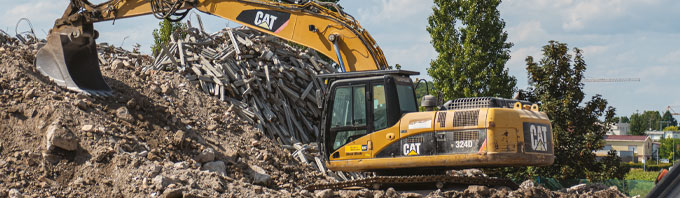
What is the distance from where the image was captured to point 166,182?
363 inches

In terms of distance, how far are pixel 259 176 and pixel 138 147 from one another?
6.61 feet

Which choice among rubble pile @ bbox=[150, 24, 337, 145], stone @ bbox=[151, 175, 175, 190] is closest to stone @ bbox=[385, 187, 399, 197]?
stone @ bbox=[151, 175, 175, 190]

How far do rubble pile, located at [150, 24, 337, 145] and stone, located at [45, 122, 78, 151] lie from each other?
157 inches

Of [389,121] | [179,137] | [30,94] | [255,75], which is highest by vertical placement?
[255,75]

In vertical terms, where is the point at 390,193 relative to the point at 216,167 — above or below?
below

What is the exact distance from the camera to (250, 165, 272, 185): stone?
11891mm

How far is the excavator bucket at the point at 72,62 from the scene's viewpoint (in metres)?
13.0

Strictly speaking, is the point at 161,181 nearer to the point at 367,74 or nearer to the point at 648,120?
the point at 367,74

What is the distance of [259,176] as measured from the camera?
1195cm

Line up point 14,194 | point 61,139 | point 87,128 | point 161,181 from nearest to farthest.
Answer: point 161,181, point 14,194, point 61,139, point 87,128

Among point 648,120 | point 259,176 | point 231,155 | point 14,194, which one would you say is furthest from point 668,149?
point 14,194

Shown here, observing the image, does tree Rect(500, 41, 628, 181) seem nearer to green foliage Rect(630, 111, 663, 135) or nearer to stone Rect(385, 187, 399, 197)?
stone Rect(385, 187, 399, 197)

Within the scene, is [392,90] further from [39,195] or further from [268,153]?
[39,195]

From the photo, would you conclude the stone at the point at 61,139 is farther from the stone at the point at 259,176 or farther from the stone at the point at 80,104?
the stone at the point at 259,176
